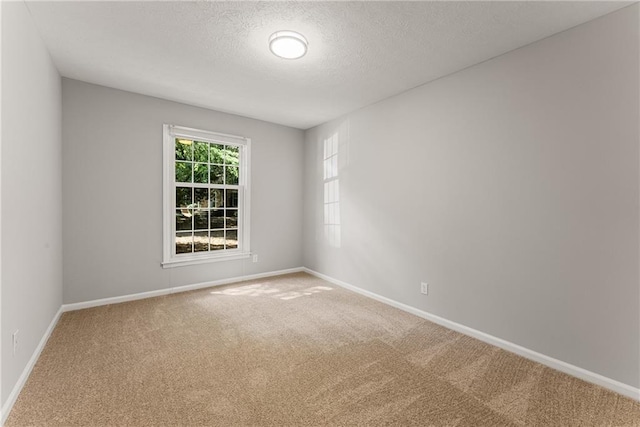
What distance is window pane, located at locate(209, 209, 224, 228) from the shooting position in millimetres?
4344

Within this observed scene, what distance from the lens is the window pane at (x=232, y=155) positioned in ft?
14.6

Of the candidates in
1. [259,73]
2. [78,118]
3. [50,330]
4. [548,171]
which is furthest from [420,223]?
[78,118]

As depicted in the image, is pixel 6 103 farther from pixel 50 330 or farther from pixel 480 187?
→ pixel 480 187

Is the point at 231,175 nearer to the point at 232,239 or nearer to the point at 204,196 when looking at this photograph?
the point at 204,196

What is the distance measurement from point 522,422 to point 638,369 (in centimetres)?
93

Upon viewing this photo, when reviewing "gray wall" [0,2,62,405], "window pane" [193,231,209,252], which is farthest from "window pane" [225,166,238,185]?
"gray wall" [0,2,62,405]

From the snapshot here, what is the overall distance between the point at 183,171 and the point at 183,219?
0.66 m

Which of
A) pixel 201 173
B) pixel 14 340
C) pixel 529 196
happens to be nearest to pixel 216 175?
pixel 201 173

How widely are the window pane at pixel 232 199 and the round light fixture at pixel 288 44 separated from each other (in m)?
2.41

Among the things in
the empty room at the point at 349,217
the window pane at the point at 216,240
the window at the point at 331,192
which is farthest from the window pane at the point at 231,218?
the window at the point at 331,192

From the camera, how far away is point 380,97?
361 centimetres

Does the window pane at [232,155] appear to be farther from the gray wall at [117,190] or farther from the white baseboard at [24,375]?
the white baseboard at [24,375]

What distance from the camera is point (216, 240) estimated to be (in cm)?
438

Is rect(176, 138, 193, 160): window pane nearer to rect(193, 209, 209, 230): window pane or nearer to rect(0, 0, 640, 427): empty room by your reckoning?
rect(0, 0, 640, 427): empty room
